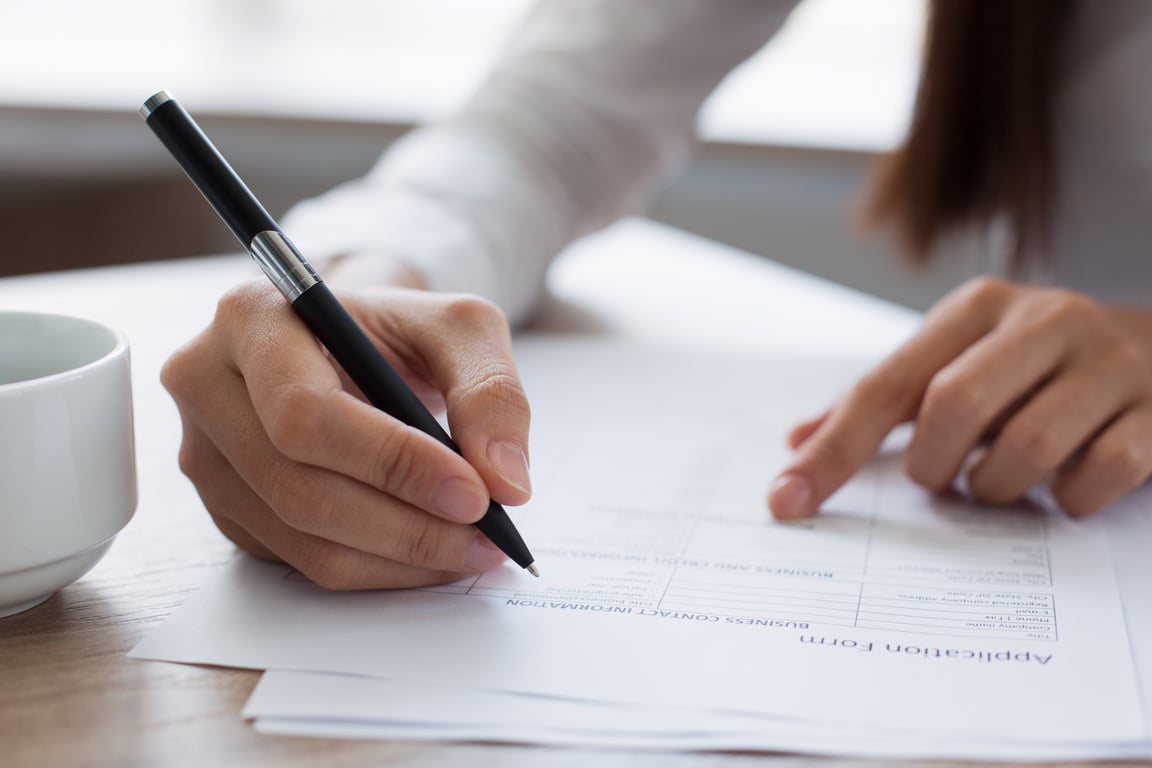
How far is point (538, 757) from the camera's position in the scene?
34 centimetres

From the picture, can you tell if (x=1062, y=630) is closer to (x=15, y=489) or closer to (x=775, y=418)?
(x=775, y=418)

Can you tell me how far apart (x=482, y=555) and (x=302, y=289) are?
129mm

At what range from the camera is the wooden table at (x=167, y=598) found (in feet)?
1.14

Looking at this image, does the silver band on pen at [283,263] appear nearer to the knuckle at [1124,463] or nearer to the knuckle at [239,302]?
the knuckle at [239,302]

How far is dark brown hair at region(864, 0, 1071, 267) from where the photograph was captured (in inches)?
33.5

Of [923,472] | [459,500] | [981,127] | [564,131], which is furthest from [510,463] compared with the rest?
[981,127]

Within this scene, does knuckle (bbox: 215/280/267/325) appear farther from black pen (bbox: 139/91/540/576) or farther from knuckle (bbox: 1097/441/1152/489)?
knuckle (bbox: 1097/441/1152/489)

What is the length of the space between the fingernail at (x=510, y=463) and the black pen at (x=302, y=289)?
1 cm

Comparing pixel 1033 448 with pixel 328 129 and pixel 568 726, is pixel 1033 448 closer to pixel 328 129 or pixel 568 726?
pixel 568 726

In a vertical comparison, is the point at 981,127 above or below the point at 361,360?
below

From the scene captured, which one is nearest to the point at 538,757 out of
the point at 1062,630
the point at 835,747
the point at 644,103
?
the point at 835,747

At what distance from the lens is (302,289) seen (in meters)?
0.44

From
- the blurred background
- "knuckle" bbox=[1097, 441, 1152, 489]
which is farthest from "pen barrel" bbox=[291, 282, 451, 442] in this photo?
the blurred background

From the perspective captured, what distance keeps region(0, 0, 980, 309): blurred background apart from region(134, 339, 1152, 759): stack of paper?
1199 millimetres
